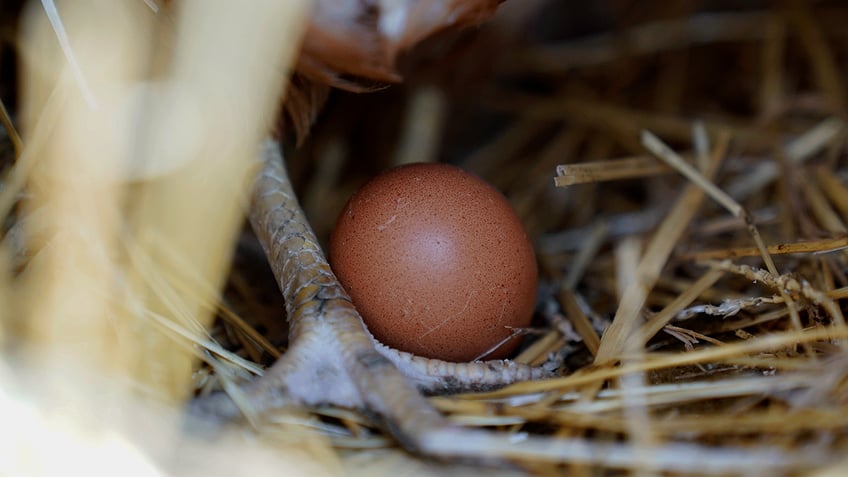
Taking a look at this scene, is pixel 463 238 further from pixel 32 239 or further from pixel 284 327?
pixel 32 239

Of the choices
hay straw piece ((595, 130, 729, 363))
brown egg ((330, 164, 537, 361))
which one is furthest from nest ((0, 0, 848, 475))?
brown egg ((330, 164, 537, 361))

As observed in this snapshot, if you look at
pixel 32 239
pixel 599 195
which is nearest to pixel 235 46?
pixel 32 239

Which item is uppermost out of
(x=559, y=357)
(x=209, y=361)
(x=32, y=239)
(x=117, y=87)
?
(x=117, y=87)

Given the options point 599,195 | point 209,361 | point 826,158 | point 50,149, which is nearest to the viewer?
point 209,361

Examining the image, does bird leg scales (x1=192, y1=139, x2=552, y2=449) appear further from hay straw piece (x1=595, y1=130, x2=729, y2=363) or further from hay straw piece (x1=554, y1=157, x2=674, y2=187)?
hay straw piece (x1=554, y1=157, x2=674, y2=187)

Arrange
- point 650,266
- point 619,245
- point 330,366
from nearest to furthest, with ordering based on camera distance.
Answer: point 330,366, point 650,266, point 619,245

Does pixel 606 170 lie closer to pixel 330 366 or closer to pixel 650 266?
pixel 650 266

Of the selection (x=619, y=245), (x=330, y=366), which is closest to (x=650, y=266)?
(x=619, y=245)
